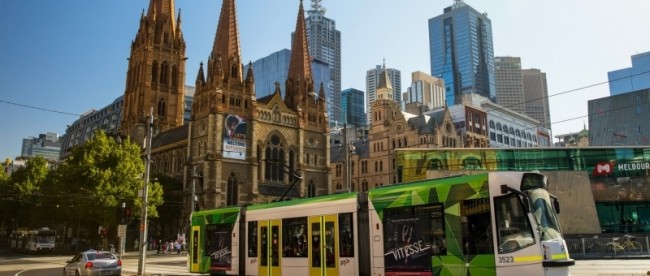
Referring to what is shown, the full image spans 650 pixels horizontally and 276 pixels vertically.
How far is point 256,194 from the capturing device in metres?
61.0

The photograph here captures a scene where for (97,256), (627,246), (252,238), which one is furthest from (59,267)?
(627,246)

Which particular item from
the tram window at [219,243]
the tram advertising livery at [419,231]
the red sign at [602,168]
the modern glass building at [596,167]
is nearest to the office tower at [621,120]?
the modern glass building at [596,167]

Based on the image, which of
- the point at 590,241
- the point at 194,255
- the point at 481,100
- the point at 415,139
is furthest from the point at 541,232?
the point at 481,100

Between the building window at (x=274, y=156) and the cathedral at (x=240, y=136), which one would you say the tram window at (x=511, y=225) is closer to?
the cathedral at (x=240, y=136)

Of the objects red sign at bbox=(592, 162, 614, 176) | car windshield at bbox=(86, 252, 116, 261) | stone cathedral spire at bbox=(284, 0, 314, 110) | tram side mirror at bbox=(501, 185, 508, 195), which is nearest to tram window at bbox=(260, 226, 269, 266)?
car windshield at bbox=(86, 252, 116, 261)

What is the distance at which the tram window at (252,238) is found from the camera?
19188mm

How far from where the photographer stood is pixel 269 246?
18.4 m

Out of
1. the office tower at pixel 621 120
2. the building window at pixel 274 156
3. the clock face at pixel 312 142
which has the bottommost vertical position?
the building window at pixel 274 156

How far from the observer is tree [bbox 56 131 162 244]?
4556 cm

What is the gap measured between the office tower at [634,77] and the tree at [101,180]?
12897cm

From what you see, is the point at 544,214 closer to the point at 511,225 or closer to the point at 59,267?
the point at 511,225

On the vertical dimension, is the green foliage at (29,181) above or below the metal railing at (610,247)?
above

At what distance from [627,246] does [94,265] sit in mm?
25730

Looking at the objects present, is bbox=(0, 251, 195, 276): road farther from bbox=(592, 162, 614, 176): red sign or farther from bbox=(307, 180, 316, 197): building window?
bbox=(592, 162, 614, 176): red sign
